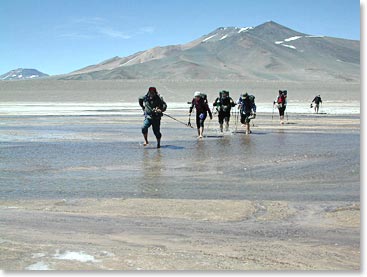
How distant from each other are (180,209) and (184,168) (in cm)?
395

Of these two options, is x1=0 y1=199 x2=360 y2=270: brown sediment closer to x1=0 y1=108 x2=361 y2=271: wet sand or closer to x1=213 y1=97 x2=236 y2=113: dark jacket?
x1=0 y1=108 x2=361 y2=271: wet sand

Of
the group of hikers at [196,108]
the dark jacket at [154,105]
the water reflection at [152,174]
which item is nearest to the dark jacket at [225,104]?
the group of hikers at [196,108]

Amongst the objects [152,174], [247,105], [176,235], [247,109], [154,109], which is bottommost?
[176,235]

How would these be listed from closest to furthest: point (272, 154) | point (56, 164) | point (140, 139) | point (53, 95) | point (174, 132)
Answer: point (56, 164) < point (272, 154) < point (140, 139) < point (174, 132) < point (53, 95)

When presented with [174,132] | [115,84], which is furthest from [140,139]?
[115,84]

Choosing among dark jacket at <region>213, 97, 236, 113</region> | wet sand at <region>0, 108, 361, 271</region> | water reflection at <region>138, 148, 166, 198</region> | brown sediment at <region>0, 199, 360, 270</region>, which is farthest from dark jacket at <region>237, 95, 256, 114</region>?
brown sediment at <region>0, 199, 360, 270</region>

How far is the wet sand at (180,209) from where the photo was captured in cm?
578

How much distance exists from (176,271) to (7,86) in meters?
87.5

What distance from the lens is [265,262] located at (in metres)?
5.64

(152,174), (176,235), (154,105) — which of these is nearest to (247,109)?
(154,105)

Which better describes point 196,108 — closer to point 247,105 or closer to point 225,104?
point 225,104

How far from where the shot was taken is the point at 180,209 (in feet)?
26.4

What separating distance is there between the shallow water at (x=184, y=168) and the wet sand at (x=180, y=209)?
1.0 inches

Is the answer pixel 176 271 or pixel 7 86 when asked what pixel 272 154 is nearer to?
pixel 176 271
